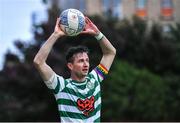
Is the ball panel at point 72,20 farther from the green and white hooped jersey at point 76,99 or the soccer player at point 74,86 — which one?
the green and white hooped jersey at point 76,99

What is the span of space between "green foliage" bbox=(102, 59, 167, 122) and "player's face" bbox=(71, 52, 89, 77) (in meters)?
23.1

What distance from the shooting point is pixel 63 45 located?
1251 inches

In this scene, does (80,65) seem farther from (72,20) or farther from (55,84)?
(72,20)

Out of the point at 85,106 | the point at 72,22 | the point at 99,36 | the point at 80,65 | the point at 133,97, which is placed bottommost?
the point at 133,97

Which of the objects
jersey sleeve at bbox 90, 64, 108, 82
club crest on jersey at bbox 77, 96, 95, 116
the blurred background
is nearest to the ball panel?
jersey sleeve at bbox 90, 64, 108, 82

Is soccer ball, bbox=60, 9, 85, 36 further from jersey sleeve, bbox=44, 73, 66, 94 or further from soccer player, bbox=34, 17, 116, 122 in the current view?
jersey sleeve, bbox=44, 73, 66, 94

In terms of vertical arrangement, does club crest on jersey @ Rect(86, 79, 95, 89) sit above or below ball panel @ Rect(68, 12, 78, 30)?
below

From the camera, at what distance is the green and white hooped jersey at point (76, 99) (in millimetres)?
5547

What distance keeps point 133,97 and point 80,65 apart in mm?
23885

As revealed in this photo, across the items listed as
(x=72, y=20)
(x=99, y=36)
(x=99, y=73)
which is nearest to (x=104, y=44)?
(x=99, y=36)

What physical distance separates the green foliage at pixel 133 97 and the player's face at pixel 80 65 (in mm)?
23122

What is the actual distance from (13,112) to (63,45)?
4.92 meters

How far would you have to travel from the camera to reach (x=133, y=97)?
29328mm

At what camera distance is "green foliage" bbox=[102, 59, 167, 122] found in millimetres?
28859
